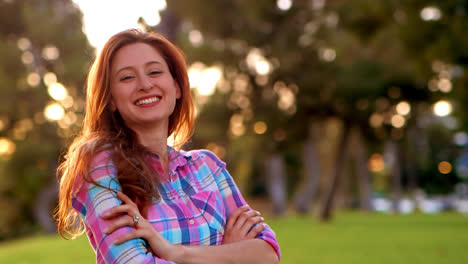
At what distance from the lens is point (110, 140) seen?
7.24 ft

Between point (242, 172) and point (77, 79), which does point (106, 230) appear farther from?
point (242, 172)

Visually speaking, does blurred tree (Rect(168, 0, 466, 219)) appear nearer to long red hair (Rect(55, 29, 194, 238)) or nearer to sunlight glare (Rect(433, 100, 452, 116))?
sunlight glare (Rect(433, 100, 452, 116))

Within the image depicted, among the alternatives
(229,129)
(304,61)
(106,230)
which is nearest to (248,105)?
(229,129)

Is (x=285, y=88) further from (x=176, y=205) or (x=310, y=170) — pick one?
(x=176, y=205)

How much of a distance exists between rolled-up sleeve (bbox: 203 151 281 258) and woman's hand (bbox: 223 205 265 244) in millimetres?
37

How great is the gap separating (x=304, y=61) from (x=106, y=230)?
16.4m

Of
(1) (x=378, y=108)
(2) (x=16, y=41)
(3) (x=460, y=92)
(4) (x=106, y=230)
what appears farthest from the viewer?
(2) (x=16, y=41)

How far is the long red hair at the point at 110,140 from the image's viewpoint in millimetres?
2135

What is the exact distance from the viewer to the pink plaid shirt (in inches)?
79.4

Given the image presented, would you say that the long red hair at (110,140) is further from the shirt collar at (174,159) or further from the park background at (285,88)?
the park background at (285,88)

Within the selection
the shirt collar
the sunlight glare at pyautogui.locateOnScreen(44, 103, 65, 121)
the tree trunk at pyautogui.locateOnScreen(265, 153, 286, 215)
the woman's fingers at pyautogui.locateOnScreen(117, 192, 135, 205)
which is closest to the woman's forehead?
the shirt collar

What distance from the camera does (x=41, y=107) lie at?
23938 millimetres

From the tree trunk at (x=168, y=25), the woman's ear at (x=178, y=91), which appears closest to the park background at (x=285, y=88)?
the tree trunk at (x=168, y=25)

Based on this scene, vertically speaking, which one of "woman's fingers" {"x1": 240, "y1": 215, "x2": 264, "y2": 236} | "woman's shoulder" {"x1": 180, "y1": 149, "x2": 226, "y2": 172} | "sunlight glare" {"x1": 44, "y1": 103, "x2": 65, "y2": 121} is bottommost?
"woman's fingers" {"x1": 240, "y1": 215, "x2": 264, "y2": 236}
